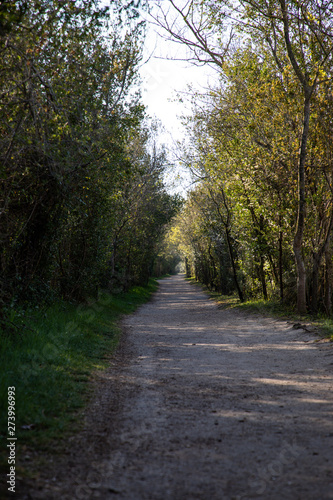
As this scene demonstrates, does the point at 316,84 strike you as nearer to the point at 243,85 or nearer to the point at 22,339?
the point at 243,85

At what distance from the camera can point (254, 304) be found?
16844mm

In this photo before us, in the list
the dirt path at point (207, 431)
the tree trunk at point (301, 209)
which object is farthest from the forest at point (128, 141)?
the dirt path at point (207, 431)

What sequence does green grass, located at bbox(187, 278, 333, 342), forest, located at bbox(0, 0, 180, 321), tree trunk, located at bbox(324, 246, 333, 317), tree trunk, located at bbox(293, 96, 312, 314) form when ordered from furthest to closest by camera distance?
tree trunk, located at bbox(324, 246, 333, 317)
tree trunk, located at bbox(293, 96, 312, 314)
green grass, located at bbox(187, 278, 333, 342)
forest, located at bbox(0, 0, 180, 321)

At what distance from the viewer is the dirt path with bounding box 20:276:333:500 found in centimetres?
316

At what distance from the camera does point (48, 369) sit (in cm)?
612

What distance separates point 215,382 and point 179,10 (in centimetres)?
1262

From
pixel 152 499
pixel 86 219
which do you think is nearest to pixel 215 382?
pixel 152 499

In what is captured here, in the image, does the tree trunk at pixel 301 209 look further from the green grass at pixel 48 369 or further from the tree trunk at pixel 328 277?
the green grass at pixel 48 369

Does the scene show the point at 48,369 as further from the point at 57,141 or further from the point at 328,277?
the point at 328,277

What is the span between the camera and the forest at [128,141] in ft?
23.4

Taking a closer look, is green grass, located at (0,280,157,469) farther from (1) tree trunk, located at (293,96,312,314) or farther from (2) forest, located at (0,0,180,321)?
(1) tree trunk, located at (293,96,312,314)

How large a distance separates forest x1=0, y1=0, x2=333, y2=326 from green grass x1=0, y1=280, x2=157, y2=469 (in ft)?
2.56

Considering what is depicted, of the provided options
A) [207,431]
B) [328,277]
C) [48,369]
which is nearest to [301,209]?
[328,277]

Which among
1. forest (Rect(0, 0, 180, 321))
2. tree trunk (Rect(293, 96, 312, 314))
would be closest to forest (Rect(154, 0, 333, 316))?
tree trunk (Rect(293, 96, 312, 314))
